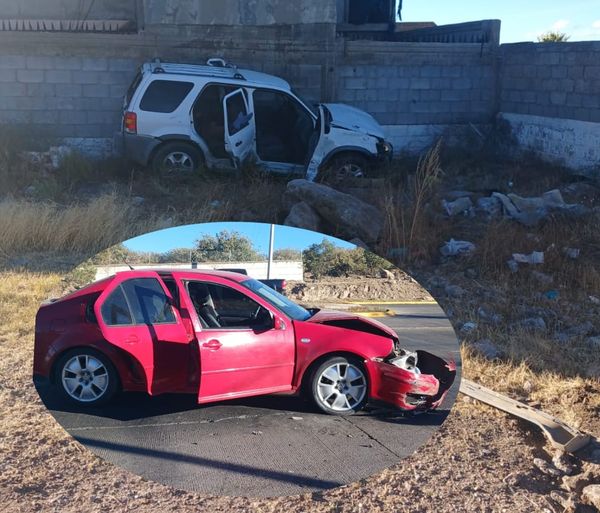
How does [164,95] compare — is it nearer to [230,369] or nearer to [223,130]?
[223,130]

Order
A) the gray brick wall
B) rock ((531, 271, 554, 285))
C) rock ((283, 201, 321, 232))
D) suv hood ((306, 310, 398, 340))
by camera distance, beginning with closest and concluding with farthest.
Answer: suv hood ((306, 310, 398, 340)) < rock ((531, 271, 554, 285)) < rock ((283, 201, 321, 232)) < the gray brick wall

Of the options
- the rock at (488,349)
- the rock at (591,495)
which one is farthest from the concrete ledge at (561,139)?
the rock at (591,495)

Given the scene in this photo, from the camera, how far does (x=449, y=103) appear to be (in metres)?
15.9

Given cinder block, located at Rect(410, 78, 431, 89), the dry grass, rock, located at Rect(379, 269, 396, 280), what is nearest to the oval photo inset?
rock, located at Rect(379, 269, 396, 280)

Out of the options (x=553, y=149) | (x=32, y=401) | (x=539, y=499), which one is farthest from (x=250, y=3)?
(x=539, y=499)

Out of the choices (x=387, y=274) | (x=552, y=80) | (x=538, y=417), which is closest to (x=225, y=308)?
(x=387, y=274)

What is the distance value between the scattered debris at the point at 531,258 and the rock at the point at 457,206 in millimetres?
1972

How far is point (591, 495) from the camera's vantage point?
3281 mm

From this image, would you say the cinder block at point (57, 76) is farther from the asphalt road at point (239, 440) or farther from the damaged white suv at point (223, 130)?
the asphalt road at point (239, 440)

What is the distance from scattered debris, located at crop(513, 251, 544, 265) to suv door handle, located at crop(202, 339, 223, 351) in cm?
617

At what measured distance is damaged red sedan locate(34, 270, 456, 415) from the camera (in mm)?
2201

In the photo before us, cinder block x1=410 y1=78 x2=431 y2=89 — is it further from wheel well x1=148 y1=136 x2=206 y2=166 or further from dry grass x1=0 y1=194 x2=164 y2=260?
dry grass x1=0 y1=194 x2=164 y2=260

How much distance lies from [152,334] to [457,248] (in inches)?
251

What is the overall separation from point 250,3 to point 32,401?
499 inches
